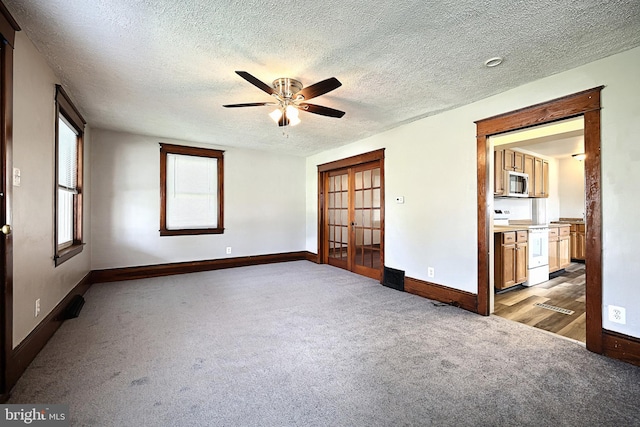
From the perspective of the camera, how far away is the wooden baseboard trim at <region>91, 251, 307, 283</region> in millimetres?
4410

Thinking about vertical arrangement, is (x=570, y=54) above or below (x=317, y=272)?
above

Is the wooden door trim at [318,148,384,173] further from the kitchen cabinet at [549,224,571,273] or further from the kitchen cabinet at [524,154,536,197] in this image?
the kitchen cabinet at [549,224,571,273]

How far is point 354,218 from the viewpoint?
17.1 feet

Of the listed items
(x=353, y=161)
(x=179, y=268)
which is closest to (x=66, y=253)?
(x=179, y=268)

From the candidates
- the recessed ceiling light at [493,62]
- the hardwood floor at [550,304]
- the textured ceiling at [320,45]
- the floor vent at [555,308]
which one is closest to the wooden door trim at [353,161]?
the textured ceiling at [320,45]

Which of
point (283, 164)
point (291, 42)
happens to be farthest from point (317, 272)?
point (291, 42)

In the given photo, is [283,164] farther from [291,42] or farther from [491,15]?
[491,15]

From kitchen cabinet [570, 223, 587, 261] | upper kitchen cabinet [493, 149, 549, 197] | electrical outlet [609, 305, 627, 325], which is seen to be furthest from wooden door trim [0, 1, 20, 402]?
kitchen cabinet [570, 223, 587, 261]

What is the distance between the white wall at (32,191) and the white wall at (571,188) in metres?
9.20

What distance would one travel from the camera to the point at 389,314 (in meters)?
3.06

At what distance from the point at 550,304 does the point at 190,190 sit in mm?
5725

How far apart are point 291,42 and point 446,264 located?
9.72ft

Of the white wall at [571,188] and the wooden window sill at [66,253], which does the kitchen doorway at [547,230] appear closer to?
the white wall at [571,188]

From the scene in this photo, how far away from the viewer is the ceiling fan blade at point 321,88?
221 centimetres
